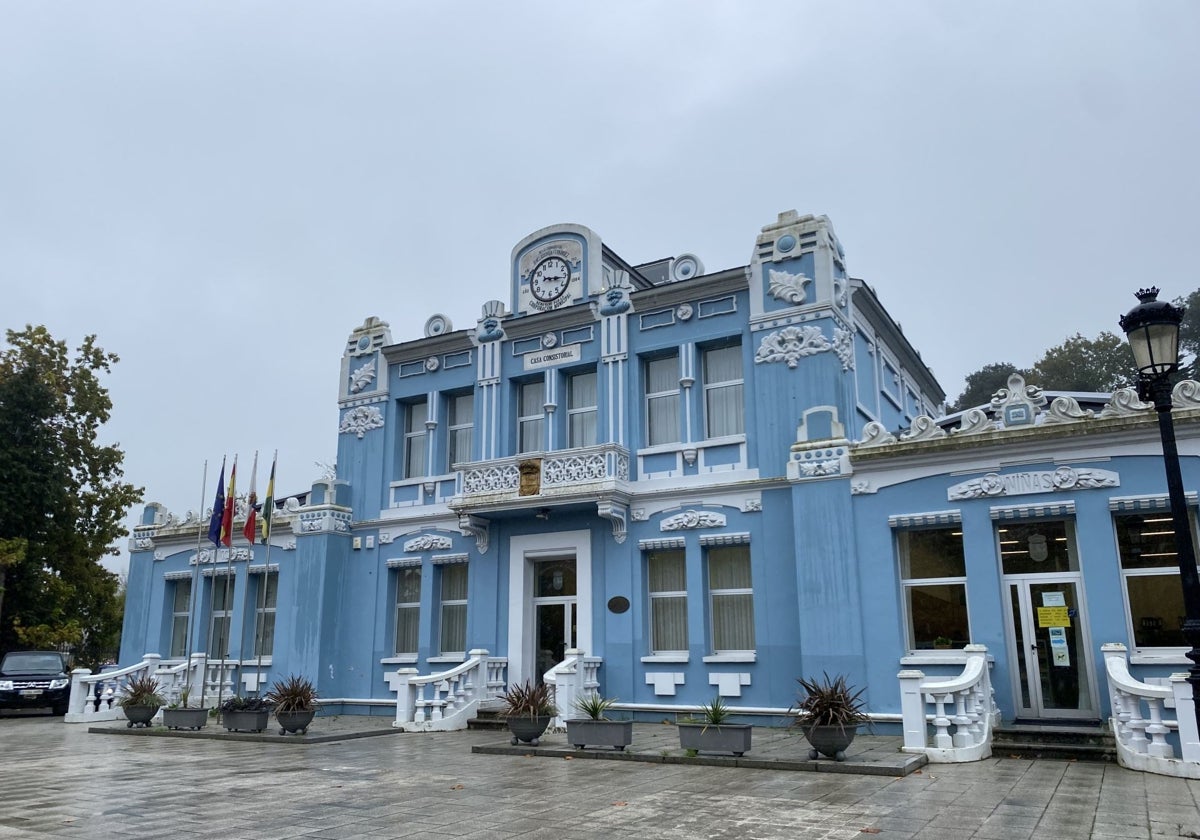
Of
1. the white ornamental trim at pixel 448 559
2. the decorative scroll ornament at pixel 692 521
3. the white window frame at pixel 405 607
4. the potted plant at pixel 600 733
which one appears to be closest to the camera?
the potted plant at pixel 600 733

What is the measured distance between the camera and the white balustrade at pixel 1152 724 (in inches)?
384

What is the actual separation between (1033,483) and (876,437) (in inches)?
95.1

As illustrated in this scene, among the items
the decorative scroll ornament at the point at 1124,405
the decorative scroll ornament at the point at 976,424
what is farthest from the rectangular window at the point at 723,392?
the decorative scroll ornament at the point at 1124,405

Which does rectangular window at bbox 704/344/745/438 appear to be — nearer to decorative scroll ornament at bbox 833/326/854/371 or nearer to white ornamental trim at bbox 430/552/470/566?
decorative scroll ornament at bbox 833/326/854/371

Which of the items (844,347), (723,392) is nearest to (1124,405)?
(844,347)

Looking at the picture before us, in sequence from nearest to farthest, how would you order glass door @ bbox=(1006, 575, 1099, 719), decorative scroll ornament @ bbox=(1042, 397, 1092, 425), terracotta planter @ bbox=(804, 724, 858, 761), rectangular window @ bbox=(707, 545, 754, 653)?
terracotta planter @ bbox=(804, 724, 858, 761), glass door @ bbox=(1006, 575, 1099, 719), decorative scroll ornament @ bbox=(1042, 397, 1092, 425), rectangular window @ bbox=(707, 545, 754, 653)

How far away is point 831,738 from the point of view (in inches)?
420

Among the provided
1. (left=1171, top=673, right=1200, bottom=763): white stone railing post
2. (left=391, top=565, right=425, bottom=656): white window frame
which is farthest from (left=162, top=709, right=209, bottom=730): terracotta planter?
(left=1171, top=673, right=1200, bottom=763): white stone railing post

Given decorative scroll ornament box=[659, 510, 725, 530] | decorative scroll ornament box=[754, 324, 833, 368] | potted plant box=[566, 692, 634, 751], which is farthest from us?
decorative scroll ornament box=[659, 510, 725, 530]

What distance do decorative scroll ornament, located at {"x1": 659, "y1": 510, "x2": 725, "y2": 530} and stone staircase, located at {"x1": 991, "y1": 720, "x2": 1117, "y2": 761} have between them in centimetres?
575

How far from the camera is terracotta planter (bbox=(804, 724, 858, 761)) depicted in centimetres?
1066

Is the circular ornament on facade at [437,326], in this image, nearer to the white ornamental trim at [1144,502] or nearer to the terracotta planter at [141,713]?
the terracotta planter at [141,713]

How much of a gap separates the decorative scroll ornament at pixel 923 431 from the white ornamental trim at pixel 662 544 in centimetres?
440

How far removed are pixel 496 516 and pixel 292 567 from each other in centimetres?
570
